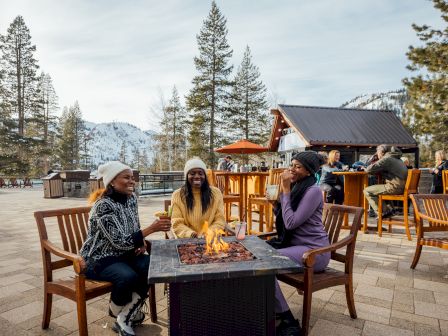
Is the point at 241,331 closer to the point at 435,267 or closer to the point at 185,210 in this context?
the point at 185,210

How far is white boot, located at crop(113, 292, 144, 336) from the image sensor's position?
7.73ft

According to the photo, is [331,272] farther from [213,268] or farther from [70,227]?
[70,227]

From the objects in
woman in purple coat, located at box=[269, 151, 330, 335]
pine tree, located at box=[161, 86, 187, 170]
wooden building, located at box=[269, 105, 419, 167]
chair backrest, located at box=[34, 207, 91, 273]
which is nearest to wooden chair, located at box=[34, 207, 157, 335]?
chair backrest, located at box=[34, 207, 91, 273]

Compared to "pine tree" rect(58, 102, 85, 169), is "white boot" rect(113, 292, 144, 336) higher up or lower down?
lower down

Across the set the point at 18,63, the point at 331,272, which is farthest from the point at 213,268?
the point at 18,63

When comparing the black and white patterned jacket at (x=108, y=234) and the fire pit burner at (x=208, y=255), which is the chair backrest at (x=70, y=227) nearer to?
the black and white patterned jacket at (x=108, y=234)

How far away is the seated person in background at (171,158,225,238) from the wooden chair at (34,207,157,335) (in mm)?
755

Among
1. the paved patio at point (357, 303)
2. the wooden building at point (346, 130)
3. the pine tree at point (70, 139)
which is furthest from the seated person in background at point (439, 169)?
the pine tree at point (70, 139)

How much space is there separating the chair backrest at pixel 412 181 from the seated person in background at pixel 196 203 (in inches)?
161

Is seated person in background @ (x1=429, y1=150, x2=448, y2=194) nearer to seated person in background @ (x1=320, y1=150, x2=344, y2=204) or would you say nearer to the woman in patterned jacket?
seated person in background @ (x1=320, y1=150, x2=344, y2=204)

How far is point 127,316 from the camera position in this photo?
2.40 meters

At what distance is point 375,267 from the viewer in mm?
4094

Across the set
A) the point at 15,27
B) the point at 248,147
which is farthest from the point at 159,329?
the point at 15,27

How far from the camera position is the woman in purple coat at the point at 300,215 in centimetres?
256
